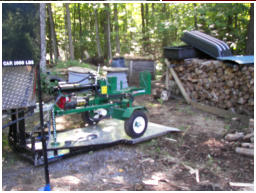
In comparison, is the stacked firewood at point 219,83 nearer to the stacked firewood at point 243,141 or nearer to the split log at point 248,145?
the stacked firewood at point 243,141

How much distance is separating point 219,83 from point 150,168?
14.7 feet

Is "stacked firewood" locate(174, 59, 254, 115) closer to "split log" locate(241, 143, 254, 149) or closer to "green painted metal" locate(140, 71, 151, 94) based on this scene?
"split log" locate(241, 143, 254, 149)

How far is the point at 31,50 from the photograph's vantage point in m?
Answer: 3.30

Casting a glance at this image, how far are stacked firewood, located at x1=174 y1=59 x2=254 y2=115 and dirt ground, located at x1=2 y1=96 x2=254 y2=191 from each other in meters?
1.77

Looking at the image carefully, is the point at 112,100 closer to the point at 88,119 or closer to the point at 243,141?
the point at 88,119

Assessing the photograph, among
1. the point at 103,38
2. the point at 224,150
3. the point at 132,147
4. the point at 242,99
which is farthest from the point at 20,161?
the point at 103,38

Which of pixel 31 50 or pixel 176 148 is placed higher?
pixel 31 50

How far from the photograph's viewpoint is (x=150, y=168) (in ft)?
14.6

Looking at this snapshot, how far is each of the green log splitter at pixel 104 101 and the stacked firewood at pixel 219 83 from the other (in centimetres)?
276

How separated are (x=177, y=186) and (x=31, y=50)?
2613 mm

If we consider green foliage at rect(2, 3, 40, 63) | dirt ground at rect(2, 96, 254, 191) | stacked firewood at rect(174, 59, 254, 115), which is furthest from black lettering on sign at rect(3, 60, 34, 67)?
stacked firewood at rect(174, 59, 254, 115)

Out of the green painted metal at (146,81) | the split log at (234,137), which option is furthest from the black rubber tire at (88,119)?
the split log at (234,137)

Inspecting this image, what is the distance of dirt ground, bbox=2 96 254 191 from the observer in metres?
3.87

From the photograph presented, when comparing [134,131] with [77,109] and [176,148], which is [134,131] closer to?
[176,148]
